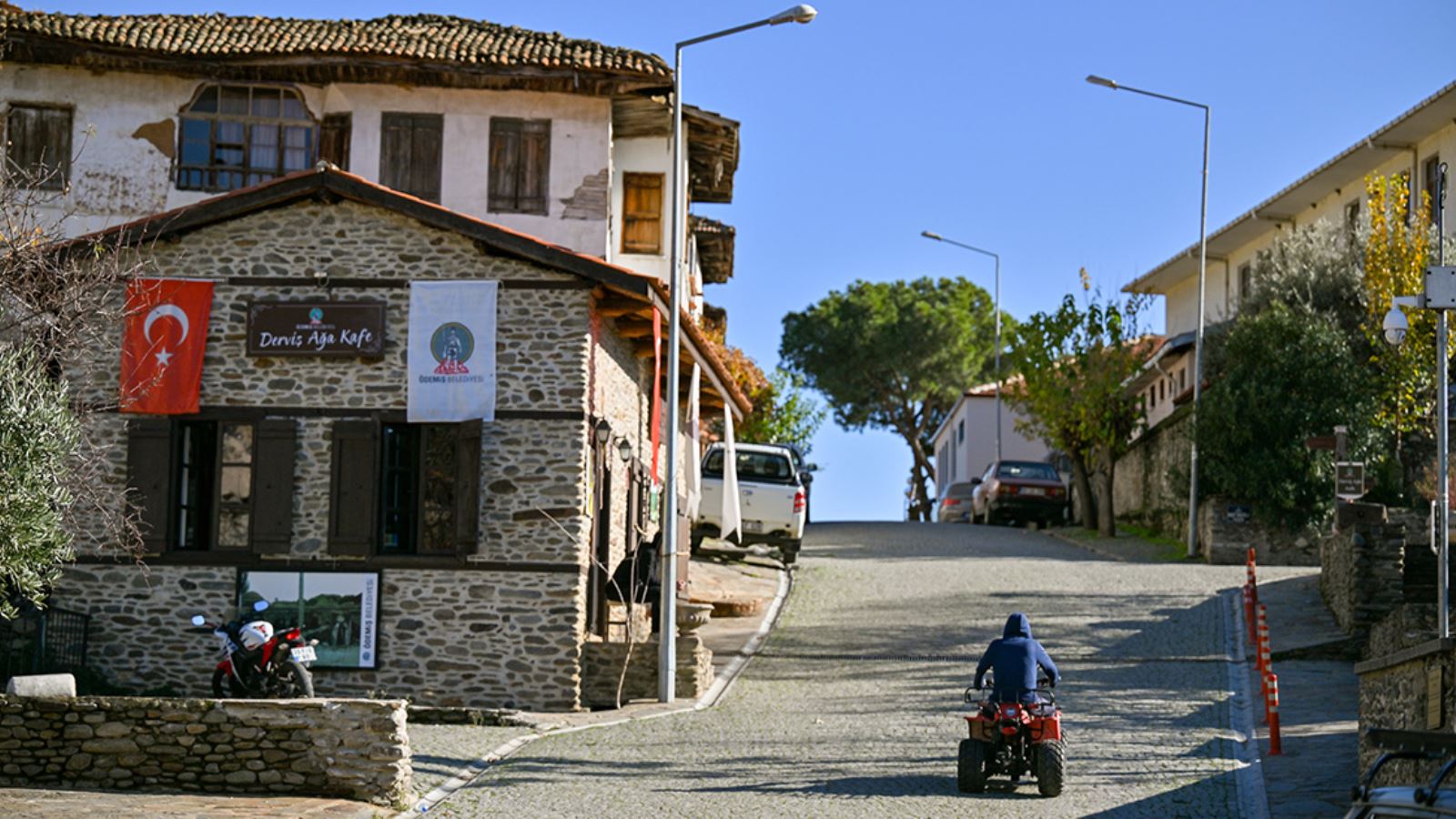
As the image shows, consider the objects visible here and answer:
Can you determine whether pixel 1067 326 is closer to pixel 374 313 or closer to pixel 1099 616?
pixel 1099 616

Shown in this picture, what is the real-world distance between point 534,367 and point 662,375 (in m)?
5.24

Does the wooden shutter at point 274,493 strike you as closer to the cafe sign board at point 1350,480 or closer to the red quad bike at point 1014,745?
the red quad bike at point 1014,745

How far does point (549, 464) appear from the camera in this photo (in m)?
21.1

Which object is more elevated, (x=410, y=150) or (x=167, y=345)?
(x=410, y=150)

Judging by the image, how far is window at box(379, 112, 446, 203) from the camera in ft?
96.6

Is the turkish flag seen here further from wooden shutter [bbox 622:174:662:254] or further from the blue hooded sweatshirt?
the blue hooded sweatshirt

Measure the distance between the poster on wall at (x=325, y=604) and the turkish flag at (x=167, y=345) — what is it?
85.8 inches

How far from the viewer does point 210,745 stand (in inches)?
567

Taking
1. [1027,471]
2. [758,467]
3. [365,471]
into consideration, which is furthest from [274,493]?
[1027,471]

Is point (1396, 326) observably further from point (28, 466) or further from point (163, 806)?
point (28, 466)

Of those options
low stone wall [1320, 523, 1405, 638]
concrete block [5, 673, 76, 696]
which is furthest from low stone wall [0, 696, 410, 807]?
low stone wall [1320, 523, 1405, 638]

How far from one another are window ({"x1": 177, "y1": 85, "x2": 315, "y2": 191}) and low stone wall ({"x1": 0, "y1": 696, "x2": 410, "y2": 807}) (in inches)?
629

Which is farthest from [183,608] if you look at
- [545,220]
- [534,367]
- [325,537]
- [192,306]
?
[545,220]

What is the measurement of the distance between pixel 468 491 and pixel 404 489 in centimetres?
115
